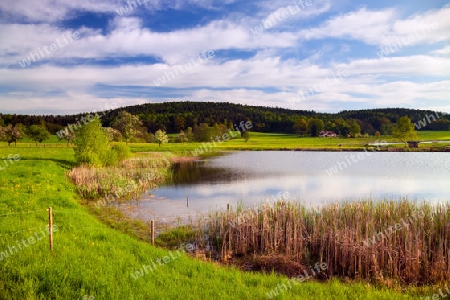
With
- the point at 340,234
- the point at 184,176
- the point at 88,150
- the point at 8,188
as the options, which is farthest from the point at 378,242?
the point at 88,150

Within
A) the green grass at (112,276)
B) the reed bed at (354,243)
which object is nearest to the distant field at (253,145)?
the reed bed at (354,243)

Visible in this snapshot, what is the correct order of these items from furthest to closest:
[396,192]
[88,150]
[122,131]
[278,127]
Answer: [278,127]
[122,131]
[88,150]
[396,192]

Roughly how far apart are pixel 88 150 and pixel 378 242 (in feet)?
110

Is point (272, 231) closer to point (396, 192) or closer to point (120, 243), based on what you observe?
point (120, 243)

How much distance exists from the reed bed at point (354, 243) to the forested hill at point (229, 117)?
119 metres

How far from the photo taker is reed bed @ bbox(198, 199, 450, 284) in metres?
11.0

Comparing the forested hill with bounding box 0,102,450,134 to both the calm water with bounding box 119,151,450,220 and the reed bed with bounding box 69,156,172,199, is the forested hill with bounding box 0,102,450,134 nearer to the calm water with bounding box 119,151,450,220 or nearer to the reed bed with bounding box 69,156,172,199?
the reed bed with bounding box 69,156,172,199

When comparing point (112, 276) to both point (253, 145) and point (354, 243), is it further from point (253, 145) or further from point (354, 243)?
point (253, 145)

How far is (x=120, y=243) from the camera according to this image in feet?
40.1

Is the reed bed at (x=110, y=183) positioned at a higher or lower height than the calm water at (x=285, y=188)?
higher

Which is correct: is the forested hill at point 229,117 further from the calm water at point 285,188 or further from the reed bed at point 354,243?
the reed bed at point 354,243

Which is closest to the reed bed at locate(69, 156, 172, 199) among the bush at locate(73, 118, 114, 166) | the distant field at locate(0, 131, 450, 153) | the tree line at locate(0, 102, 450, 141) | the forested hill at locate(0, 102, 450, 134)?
the bush at locate(73, 118, 114, 166)

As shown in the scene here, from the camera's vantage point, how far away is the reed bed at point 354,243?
1102cm

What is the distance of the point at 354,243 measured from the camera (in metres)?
11.8
